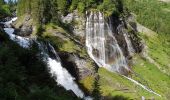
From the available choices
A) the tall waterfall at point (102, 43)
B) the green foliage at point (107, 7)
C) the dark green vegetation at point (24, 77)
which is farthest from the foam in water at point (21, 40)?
the green foliage at point (107, 7)

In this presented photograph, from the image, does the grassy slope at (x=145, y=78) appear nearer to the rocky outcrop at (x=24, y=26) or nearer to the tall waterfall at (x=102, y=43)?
the rocky outcrop at (x=24, y=26)

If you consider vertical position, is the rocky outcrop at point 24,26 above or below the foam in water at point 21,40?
below

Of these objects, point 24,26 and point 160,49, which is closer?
point 24,26

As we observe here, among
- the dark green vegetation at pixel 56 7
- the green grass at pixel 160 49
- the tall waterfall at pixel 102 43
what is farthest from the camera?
the green grass at pixel 160 49

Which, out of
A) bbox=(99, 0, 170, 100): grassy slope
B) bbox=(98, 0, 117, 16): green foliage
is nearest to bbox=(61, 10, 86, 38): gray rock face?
bbox=(98, 0, 117, 16): green foliage

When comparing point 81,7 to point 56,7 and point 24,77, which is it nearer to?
point 56,7

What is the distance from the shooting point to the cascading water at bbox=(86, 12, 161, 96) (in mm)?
128488

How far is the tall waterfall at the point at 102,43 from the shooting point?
128800 millimetres

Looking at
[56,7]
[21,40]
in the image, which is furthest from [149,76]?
[21,40]

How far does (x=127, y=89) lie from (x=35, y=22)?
33.7 m

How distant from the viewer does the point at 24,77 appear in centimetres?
4453

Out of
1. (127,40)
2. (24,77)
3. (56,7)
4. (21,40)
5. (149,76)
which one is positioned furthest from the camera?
(127,40)

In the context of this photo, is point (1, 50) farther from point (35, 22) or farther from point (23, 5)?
point (23, 5)

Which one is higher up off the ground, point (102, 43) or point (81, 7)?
point (81, 7)
